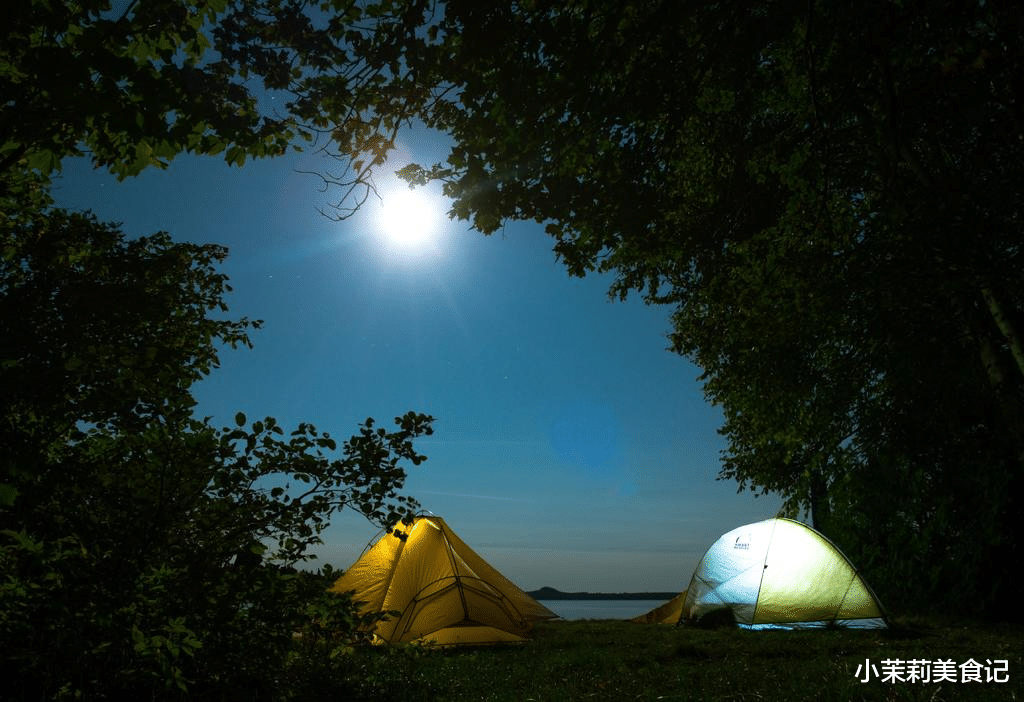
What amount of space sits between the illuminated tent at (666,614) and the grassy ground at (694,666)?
3.23 meters

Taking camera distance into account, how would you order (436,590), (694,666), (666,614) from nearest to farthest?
(694,666) < (436,590) < (666,614)

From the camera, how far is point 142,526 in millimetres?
3854

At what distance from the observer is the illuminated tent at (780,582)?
1305 cm

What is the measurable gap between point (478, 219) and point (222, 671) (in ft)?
16.0

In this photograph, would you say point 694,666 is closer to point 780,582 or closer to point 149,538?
point 780,582

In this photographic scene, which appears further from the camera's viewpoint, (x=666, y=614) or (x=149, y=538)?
(x=666, y=614)

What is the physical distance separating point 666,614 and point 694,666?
309 inches

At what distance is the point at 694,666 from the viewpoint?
28.6 feet

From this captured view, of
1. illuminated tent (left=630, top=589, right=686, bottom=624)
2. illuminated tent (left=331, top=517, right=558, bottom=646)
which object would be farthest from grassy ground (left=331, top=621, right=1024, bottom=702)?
illuminated tent (left=630, top=589, right=686, bottom=624)

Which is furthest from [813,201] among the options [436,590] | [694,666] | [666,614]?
[666,614]

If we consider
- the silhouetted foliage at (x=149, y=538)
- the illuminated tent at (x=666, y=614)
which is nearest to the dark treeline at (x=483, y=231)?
the silhouetted foliage at (x=149, y=538)

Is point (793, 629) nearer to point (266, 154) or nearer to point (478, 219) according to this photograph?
point (478, 219)

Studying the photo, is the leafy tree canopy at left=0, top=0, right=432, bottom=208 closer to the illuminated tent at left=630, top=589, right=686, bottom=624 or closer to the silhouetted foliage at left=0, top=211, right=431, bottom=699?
the silhouetted foliage at left=0, top=211, right=431, bottom=699

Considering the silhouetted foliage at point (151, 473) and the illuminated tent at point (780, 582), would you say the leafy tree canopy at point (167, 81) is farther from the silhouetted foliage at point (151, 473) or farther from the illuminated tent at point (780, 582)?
the illuminated tent at point (780, 582)
